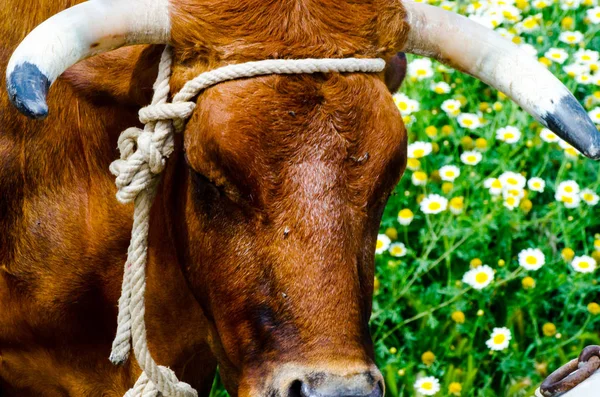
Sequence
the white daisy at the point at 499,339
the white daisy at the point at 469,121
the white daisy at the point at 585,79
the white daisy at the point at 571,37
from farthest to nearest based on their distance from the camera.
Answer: the white daisy at the point at 571,37 < the white daisy at the point at 585,79 < the white daisy at the point at 469,121 < the white daisy at the point at 499,339

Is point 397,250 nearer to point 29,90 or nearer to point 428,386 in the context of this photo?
point 428,386

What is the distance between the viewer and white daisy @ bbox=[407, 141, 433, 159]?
5.20 meters

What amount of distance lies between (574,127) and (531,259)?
1824 mm

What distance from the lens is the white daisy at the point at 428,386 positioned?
4.56 m

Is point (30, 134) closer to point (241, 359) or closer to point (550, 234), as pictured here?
point (241, 359)

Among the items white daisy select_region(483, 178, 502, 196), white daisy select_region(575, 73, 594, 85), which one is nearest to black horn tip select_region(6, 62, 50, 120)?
white daisy select_region(483, 178, 502, 196)

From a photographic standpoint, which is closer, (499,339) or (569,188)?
(499,339)

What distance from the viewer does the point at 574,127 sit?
313 centimetres

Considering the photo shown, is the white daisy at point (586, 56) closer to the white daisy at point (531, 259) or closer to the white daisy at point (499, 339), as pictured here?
the white daisy at point (531, 259)

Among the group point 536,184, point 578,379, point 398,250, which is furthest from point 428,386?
point 578,379

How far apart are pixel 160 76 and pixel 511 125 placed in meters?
2.75

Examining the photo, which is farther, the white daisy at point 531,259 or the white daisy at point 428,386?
the white daisy at point 531,259

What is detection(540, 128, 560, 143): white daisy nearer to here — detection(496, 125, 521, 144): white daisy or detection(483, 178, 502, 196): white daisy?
detection(496, 125, 521, 144): white daisy

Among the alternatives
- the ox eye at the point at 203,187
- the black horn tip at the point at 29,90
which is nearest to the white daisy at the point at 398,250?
the ox eye at the point at 203,187
